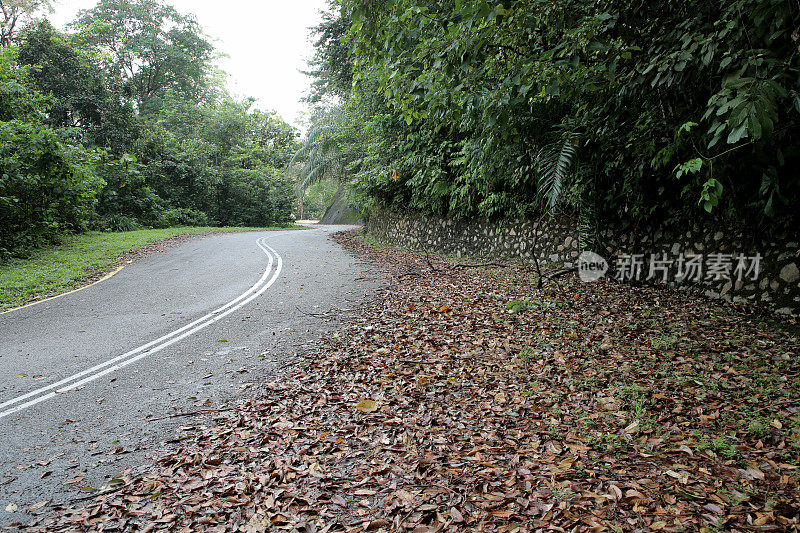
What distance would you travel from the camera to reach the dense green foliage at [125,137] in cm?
1256

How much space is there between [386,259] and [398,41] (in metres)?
8.39

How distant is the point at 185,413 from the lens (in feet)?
13.4

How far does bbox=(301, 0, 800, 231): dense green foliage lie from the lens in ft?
13.4

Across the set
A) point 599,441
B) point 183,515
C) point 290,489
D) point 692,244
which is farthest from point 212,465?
point 692,244

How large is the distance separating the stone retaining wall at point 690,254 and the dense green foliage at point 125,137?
12.5 m

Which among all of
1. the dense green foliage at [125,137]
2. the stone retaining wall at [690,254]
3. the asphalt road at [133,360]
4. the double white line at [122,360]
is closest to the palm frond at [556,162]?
the stone retaining wall at [690,254]

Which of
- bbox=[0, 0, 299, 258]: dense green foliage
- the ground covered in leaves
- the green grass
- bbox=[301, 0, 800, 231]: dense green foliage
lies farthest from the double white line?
bbox=[0, 0, 299, 258]: dense green foliage

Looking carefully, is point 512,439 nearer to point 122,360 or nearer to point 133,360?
point 133,360

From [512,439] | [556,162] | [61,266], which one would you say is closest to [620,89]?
[556,162]

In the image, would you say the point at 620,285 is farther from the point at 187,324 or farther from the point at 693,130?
the point at 187,324

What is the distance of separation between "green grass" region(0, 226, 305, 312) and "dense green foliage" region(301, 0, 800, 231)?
316 inches

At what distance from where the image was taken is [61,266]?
446 inches

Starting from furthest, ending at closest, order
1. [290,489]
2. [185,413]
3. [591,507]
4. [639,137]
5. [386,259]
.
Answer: [386,259] < [639,137] < [185,413] < [290,489] < [591,507]

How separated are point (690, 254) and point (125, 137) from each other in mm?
25080
